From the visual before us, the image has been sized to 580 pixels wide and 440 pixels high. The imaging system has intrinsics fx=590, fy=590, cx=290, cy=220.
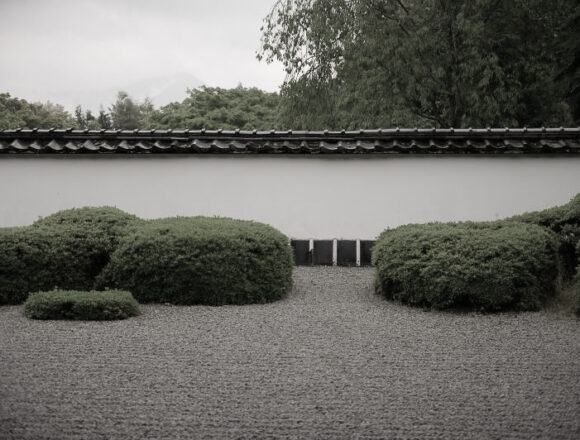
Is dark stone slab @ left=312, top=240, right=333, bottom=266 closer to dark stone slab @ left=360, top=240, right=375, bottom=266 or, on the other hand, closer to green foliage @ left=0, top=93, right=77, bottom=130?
dark stone slab @ left=360, top=240, right=375, bottom=266

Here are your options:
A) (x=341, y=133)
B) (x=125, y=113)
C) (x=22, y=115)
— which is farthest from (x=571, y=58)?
(x=125, y=113)

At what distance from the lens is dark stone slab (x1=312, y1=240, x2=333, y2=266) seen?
405 inches

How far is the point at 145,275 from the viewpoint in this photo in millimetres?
7402

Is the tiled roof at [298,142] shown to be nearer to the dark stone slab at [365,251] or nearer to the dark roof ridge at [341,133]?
the dark roof ridge at [341,133]

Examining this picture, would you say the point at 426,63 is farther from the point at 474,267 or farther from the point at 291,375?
the point at 291,375

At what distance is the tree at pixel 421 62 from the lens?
685 inches

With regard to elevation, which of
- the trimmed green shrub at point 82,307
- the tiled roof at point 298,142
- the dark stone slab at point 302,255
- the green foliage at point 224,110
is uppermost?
the green foliage at point 224,110

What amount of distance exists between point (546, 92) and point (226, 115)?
21.9 meters

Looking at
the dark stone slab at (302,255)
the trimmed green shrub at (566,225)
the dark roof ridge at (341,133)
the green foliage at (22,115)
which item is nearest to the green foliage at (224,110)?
the green foliage at (22,115)

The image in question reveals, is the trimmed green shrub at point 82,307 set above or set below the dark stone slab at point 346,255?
above

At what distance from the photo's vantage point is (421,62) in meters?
17.7

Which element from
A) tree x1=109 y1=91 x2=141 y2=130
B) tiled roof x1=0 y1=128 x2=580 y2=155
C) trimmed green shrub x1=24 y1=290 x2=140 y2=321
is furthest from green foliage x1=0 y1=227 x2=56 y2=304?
tree x1=109 y1=91 x2=141 y2=130

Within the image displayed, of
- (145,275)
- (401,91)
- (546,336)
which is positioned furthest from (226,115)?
(546,336)

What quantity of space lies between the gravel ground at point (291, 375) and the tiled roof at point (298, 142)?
452 cm
